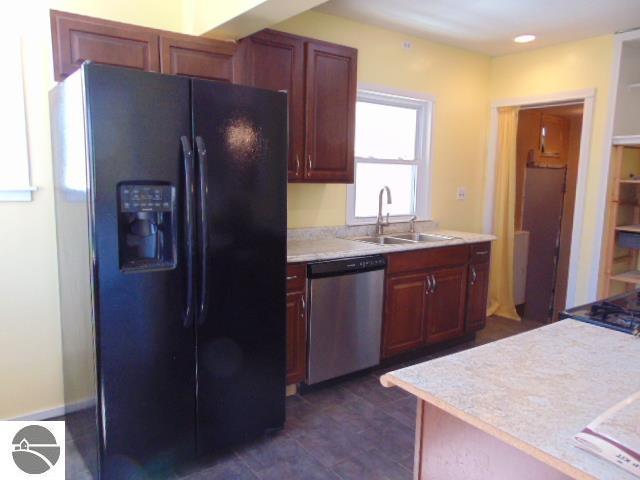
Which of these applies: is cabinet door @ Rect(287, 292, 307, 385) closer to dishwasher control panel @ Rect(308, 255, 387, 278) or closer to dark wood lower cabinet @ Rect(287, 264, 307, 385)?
dark wood lower cabinet @ Rect(287, 264, 307, 385)

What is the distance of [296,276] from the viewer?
8.89 ft

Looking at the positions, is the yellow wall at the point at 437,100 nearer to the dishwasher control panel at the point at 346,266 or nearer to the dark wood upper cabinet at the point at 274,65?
the dark wood upper cabinet at the point at 274,65

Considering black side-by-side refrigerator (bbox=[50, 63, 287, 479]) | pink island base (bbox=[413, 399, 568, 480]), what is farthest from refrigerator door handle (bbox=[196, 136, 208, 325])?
pink island base (bbox=[413, 399, 568, 480])

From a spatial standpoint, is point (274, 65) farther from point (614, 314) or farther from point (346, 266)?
point (614, 314)

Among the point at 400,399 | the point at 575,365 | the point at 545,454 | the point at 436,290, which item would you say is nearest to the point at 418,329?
the point at 436,290

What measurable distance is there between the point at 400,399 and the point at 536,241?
2921 mm

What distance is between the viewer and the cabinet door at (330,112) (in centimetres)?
290

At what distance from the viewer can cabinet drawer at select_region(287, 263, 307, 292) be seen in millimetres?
2684

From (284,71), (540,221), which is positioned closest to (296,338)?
(284,71)

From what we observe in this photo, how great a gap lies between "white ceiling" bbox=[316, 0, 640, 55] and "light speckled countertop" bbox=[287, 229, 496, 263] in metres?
1.58

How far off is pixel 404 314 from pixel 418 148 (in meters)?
1.54

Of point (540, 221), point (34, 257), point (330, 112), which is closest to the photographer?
point (34, 257)

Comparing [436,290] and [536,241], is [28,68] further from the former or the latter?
[536,241]

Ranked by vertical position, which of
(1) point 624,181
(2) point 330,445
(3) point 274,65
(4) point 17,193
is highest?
(3) point 274,65
